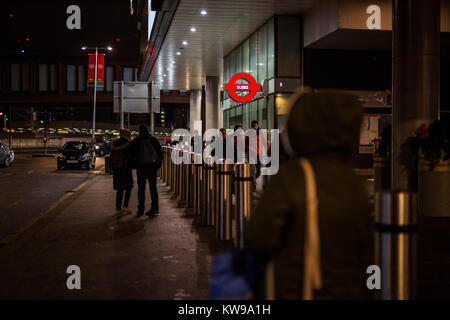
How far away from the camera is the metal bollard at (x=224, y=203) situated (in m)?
8.01

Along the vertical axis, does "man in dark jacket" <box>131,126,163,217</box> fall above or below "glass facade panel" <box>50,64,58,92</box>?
below

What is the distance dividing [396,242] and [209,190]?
5951 mm

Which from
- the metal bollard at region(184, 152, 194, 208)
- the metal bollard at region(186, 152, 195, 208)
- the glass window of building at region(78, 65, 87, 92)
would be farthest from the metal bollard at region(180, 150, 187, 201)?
the glass window of building at region(78, 65, 87, 92)

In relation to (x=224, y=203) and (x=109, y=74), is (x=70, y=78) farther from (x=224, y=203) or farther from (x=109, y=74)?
(x=224, y=203)

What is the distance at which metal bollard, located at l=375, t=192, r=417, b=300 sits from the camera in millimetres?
3340

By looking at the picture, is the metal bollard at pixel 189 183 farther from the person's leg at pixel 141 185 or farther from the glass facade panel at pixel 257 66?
the glass facade panel at pixel 257 66

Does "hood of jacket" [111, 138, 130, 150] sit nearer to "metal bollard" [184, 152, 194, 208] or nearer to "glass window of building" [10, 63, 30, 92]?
"metal bollard" [184, 152, 194, 208]

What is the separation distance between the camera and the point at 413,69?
1145 centimetres

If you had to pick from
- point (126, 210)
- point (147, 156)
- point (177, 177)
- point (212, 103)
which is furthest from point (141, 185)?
point (212, 103)

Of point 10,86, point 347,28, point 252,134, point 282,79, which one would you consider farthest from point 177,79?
point 10,86

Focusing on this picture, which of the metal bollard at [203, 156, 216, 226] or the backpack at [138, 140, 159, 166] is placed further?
the backpack at [138, 140, 159, 166]

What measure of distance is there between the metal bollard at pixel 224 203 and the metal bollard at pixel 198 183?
208 cm

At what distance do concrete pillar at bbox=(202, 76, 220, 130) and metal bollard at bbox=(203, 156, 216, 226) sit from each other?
25499mm

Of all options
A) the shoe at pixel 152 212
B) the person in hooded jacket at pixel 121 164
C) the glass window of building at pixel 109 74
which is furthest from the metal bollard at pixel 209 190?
the glass window of building at pixel 109 74
